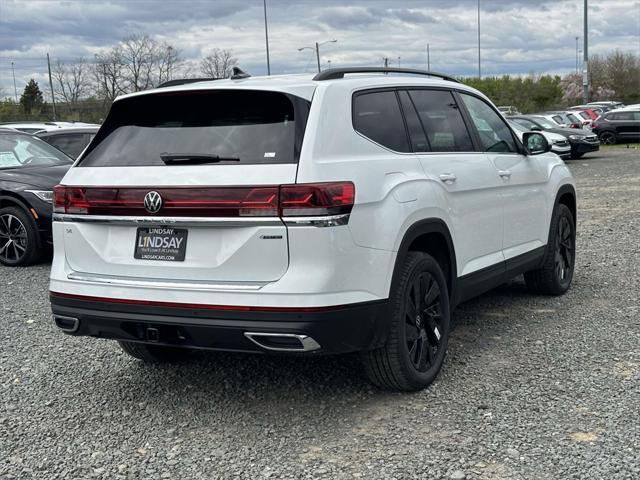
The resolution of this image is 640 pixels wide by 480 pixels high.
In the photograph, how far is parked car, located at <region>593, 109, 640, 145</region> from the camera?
31.4 metres

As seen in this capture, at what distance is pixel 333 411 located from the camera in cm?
435

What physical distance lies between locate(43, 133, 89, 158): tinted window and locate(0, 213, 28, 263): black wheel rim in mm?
2815

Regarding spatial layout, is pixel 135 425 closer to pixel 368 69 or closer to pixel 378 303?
pixel 378 303

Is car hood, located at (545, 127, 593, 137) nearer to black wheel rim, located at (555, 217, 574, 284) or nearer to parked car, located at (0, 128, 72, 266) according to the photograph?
black wheel rim, located at (555, 217, 574, 284)

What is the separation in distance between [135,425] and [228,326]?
0.91m

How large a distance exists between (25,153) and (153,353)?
225 inches

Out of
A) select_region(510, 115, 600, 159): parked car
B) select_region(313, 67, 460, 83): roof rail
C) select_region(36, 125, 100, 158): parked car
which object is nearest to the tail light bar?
select_region(313, 67, 460, 83): roof rail

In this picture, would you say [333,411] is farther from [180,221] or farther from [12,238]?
[12,238]

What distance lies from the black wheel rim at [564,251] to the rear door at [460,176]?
141cm

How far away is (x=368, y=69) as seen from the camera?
4734 mm

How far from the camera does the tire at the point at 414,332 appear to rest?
423cm

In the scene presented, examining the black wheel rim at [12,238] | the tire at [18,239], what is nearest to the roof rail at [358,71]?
the tire at [18,239]

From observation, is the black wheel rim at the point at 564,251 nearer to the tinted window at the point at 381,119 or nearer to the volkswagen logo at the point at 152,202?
the tinted window at the point at 381,119

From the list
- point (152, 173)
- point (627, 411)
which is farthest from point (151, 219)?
point (627, 411)
